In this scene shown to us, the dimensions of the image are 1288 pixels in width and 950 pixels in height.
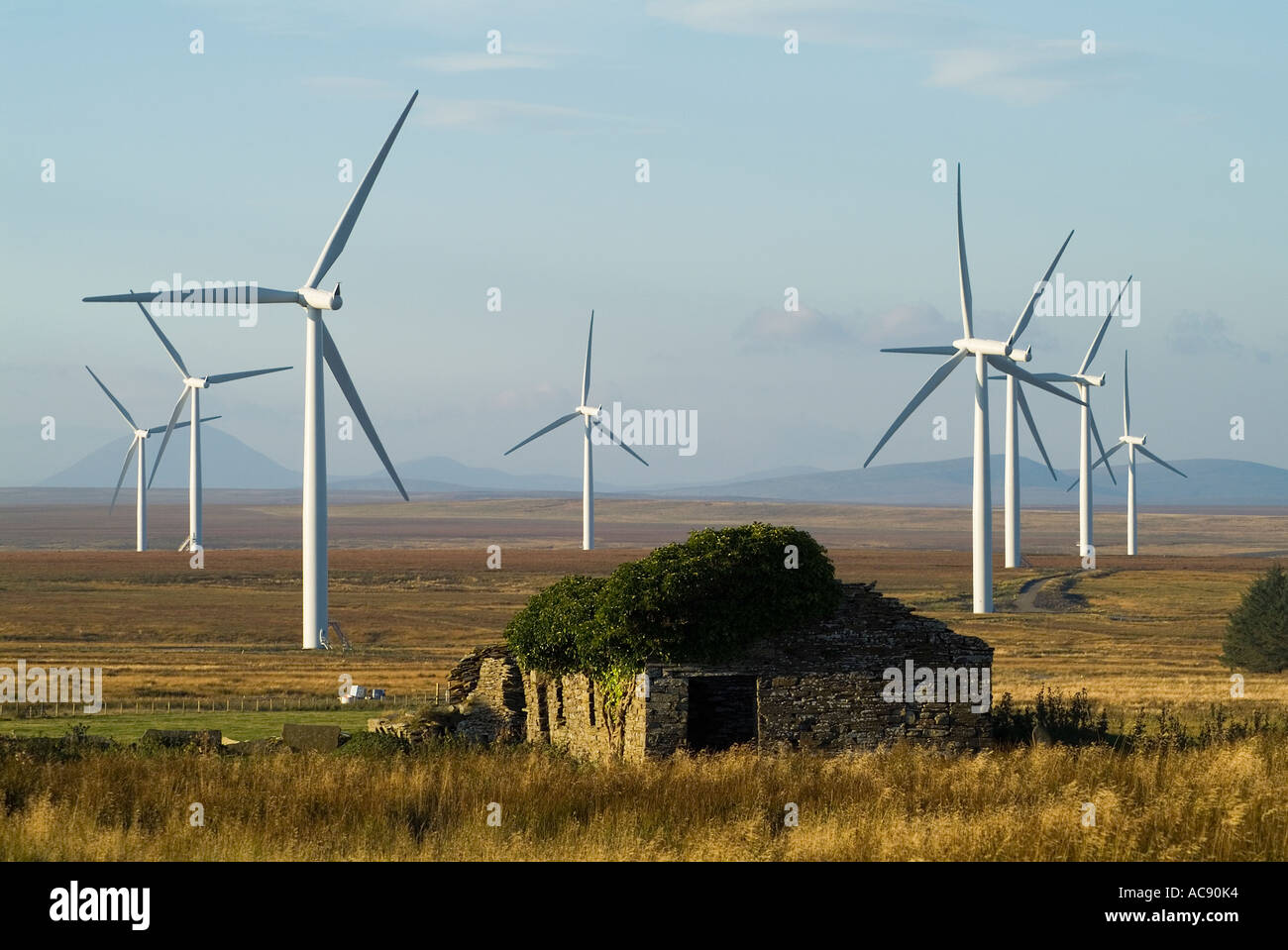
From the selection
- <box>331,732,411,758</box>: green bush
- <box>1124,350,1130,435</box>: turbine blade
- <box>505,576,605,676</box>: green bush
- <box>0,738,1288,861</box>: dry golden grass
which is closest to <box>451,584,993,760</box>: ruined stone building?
<box>0,738,1288,861</box>: dry golden grass

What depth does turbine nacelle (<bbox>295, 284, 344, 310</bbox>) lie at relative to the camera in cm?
6500

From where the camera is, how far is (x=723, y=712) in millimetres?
27656

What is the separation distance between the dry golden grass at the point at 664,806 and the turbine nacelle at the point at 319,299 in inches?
1729

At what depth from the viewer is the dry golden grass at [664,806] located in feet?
51.6

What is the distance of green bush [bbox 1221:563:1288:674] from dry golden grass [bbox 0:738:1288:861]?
44648mm

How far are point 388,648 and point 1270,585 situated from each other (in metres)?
45.6

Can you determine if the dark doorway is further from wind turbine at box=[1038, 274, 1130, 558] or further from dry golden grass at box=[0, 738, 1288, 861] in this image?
wind turbine at box=[1038, 274, 1130, 558]

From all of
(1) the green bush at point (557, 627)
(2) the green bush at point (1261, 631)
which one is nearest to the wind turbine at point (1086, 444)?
(2) the green bush at point (1261, 631)

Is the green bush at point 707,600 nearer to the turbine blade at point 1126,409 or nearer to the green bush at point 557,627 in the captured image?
the green bush at point 557,627

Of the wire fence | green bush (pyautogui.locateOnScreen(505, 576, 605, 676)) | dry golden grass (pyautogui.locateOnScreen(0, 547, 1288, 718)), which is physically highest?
green bush (pyautogui.locateOnScreen(505, 576, 605, 676))

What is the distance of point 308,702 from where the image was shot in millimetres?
47344
